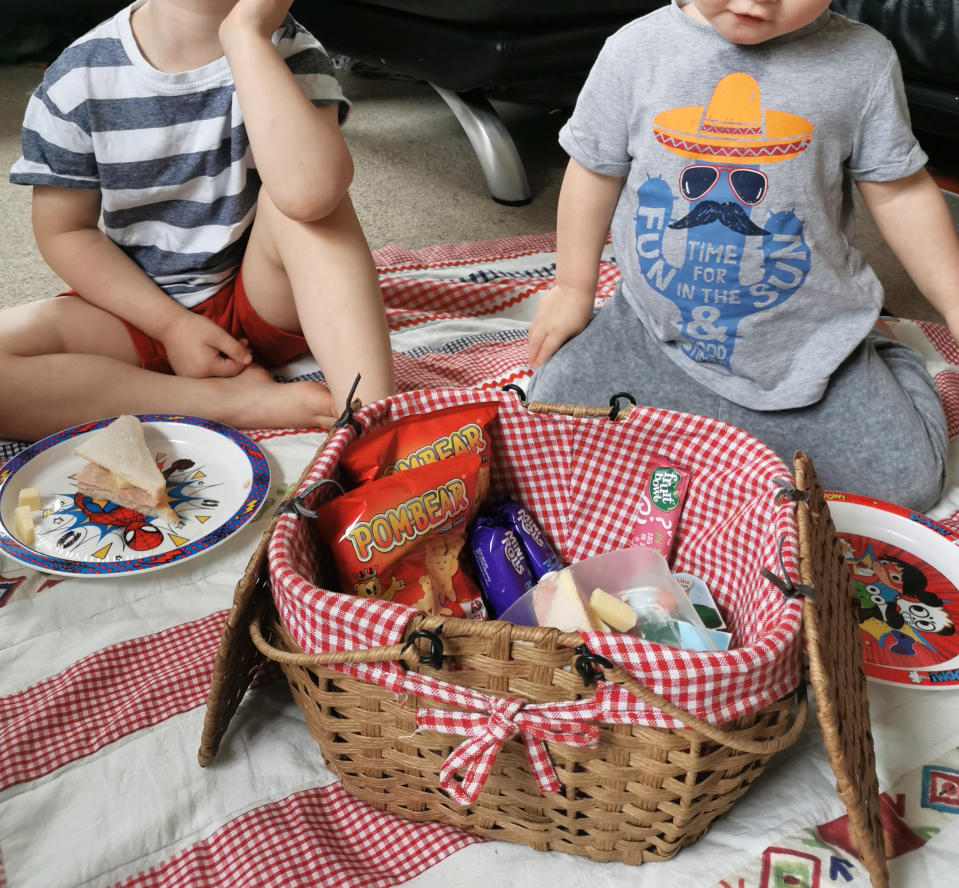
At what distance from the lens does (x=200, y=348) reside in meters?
0.97

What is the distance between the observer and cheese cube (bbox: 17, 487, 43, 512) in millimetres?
806

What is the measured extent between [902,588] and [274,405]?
61 centimetres

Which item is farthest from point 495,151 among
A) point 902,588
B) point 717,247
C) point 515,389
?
point 902,588

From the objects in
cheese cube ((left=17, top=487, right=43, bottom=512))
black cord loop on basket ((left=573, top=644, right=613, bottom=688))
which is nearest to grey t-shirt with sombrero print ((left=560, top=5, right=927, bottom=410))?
black cord loop on basket ((left=573, top=644, right=613, bottom=688))

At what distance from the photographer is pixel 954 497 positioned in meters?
0.88

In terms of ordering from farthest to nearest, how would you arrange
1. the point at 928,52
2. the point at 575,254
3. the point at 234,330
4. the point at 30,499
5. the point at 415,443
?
the point at 928,52, the point at 234,330, the point at 575,254, the point at 30,499, the point at 415,443

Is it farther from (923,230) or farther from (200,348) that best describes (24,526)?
(923,230)

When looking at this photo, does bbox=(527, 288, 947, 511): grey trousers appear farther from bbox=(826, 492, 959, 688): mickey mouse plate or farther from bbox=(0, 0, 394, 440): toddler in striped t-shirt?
bbox=(0, 0, 394, 440): toddler in striped t-shirt

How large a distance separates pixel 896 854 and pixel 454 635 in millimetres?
323

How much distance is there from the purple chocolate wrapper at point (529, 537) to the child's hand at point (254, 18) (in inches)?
18.4

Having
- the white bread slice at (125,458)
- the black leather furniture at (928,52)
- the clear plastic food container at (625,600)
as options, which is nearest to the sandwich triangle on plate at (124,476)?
the white bread slice at (125,458)

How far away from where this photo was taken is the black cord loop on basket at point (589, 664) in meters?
0.47

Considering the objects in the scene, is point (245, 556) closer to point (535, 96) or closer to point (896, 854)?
point (896, 854)

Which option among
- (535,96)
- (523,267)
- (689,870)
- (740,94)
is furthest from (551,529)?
(535,96)
